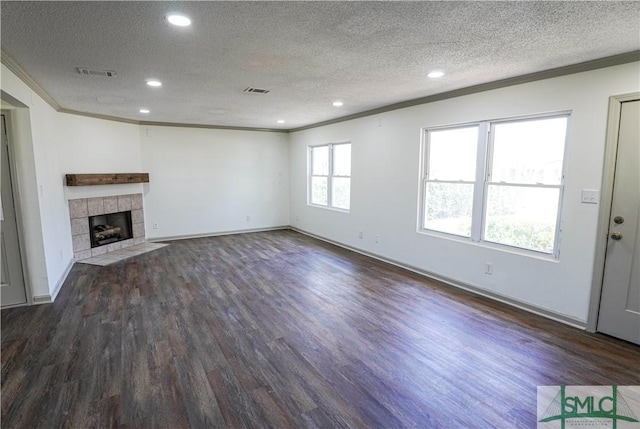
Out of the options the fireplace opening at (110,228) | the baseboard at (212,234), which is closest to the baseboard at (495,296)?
the baseboard at (212,234)

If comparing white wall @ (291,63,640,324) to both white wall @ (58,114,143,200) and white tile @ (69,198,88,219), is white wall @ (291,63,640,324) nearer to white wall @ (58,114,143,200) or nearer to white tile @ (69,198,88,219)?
white wall @ (58,114,143,200)

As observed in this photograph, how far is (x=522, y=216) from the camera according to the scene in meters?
3.47

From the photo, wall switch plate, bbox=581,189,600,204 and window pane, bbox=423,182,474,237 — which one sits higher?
wall switch plate, bbox=581,189,600,204

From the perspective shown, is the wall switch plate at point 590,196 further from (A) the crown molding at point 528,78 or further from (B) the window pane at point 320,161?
(B) the window pane at point 320,161

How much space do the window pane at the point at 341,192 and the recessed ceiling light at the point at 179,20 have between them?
4261 millimetres

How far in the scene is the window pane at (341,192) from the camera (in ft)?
20.1

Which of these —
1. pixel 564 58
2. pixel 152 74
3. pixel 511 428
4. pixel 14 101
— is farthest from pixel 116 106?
pixel 511 428

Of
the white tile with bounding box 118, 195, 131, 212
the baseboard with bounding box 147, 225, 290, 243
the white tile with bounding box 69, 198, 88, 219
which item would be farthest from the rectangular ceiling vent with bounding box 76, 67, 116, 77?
the baseboard with bounding box 147, 225, 290, 243

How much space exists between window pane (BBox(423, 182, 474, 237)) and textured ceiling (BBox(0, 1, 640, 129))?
4.10 ft

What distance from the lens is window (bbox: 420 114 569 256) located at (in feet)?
10.6

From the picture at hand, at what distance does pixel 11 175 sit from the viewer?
3.33 m

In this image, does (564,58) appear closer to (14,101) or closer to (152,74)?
(152,74)

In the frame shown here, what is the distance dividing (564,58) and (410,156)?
209 cm

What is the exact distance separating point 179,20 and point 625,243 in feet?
12.7
